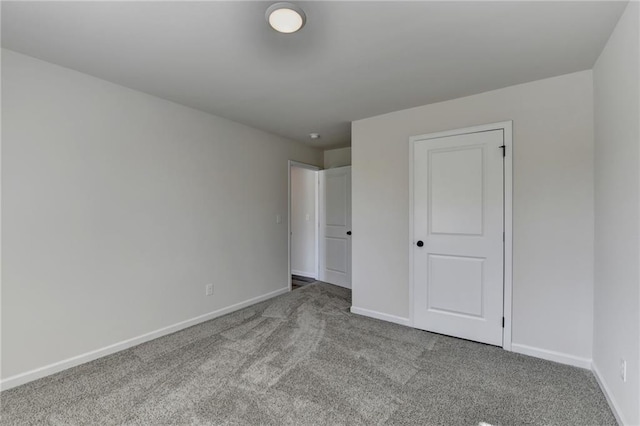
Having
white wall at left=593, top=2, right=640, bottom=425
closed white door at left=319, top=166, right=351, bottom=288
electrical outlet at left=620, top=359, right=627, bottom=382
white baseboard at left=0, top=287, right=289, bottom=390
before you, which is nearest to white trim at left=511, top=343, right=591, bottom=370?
white wall at left=593, top=2, right=640, bottom=425

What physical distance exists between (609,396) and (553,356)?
563 mm

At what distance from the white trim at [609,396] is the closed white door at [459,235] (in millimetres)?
658

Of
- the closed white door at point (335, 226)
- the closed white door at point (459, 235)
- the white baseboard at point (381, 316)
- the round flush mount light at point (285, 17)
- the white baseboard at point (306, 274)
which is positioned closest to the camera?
the round flush mount light at point (285, 17)

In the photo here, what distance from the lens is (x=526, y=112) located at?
257 cm

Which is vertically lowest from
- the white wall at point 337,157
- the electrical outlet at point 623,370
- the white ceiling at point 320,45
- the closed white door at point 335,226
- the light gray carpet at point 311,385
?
the light gray carpet at point 311,385

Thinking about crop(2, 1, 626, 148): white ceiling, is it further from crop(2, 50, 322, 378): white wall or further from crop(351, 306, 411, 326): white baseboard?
crop(351, 306, 411, 326): white baseboard

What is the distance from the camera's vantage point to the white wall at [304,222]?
5.55 m

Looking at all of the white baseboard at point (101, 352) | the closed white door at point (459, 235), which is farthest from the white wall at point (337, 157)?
the white baseboard at point (101, 352)

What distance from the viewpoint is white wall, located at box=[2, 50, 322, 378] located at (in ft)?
6.91

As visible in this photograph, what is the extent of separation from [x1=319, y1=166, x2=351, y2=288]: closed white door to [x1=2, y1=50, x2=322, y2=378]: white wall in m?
1.59

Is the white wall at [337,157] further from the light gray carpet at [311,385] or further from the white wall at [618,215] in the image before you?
the white wall at [618,215]

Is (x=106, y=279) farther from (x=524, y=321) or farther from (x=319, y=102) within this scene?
(x=524, y=321)

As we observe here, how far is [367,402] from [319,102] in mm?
2647

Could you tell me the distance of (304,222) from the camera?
5719 millimetres
